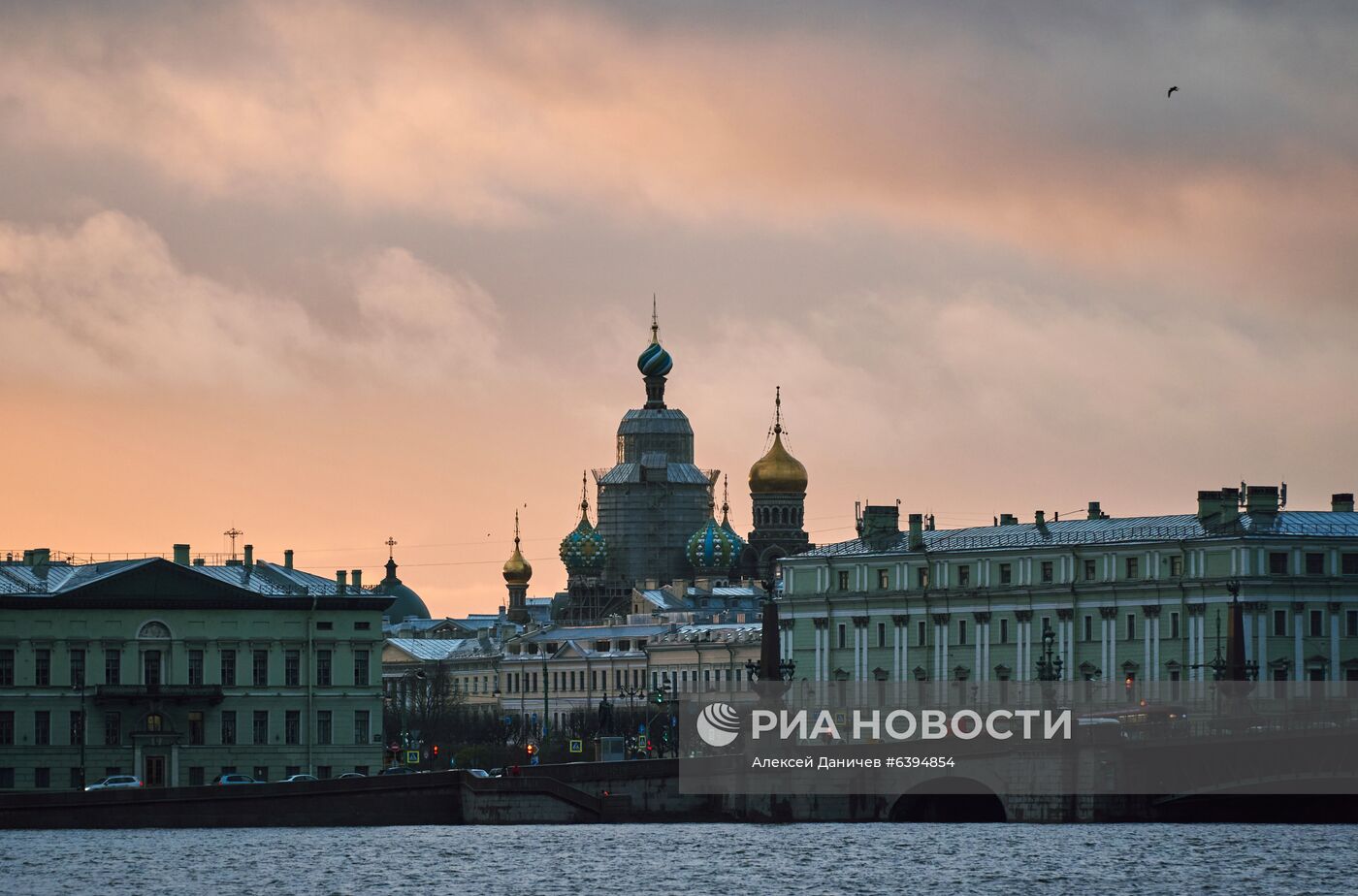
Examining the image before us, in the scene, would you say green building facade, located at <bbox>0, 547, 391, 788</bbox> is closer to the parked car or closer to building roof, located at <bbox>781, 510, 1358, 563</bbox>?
the parked car

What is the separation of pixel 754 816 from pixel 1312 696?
3279 cm

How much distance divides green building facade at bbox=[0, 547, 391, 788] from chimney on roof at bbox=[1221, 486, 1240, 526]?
36433mm

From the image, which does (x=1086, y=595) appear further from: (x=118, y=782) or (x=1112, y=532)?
(x=118, y=782)

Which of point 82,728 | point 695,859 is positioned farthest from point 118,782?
point 695,859

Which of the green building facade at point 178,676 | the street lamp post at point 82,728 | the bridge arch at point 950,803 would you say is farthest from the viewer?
the green building facade at point 178,676

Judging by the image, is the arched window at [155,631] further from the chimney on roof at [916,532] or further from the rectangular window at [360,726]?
the chimney on roof at [916,532]

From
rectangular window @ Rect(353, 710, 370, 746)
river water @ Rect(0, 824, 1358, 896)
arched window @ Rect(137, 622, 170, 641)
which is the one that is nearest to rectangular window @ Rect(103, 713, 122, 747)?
arched window @ Rect(137, 622, 170, 641)

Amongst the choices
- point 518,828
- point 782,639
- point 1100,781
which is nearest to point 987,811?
point 1100,781

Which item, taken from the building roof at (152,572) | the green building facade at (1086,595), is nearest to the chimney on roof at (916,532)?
the green building facade at (1086,595)

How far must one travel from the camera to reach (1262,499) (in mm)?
161375

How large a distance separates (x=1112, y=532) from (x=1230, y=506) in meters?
6.61

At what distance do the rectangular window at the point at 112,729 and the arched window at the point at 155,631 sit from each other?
3.42 m

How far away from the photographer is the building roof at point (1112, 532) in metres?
160

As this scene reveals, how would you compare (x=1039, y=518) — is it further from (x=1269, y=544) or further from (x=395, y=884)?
(x=395, y=884)
